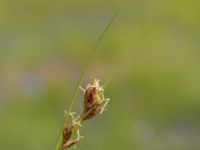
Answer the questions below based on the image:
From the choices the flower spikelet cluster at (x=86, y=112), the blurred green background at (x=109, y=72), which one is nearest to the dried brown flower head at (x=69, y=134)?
the flower spikelet cluster at (x=86, y=112)

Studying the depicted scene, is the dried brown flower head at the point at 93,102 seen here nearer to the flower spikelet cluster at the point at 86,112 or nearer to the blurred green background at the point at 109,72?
the flower spikelet cluster at the point at 86,112

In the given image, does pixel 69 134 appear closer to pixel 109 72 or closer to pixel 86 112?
pixel 86 112

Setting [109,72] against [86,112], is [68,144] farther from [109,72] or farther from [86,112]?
[109,72]

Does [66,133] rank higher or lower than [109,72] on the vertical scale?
higher

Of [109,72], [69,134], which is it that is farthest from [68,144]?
[109,72]

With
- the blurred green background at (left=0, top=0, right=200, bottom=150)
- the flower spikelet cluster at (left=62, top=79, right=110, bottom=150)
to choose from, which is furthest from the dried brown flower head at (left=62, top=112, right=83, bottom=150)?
the blurred green background at (left=0, top=0, right=200, bottom=150)

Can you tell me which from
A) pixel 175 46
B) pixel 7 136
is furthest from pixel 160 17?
pixel 7 136

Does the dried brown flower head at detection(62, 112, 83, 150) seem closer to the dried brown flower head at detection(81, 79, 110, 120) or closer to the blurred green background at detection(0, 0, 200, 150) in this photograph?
the dried brown flower head at detection(81, 79, 110, 120)

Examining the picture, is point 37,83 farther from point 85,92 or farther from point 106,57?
point 85,92

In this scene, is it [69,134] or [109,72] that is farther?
[109,72]
